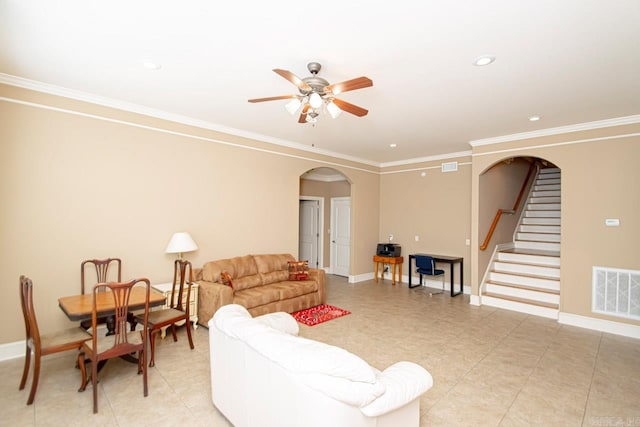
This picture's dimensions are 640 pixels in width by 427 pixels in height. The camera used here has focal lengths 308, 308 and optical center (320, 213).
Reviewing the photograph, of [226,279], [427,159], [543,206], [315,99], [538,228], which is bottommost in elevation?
[226,279]

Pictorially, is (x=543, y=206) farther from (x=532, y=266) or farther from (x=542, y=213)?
(x=532, y=266)

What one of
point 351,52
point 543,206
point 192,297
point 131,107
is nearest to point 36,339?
point 192,297

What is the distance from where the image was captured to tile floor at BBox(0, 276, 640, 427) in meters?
2.40

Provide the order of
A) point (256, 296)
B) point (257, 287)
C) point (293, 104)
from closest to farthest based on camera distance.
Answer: point (293, 104) → point (256, 296) → point (257, 287)

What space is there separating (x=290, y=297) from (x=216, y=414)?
8.23 ft

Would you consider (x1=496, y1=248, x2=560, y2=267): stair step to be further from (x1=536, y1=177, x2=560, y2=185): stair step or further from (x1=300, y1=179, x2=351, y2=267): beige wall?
(x1=300, y1=179, x2=351, y2=267): beige wall

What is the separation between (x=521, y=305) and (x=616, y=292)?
4.06 ft

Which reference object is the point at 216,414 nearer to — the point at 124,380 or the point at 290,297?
the point at 124,380

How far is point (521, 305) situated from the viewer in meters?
5.18

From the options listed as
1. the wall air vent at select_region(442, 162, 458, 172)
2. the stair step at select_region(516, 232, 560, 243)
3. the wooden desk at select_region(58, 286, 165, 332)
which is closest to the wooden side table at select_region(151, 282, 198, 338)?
the wooden desk at select_region(58, 286, 165, 332)

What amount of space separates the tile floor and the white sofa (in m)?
0.56

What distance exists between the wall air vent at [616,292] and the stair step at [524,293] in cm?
62

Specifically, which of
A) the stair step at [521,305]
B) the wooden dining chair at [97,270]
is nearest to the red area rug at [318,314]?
the wooden dining chair at [97,270]

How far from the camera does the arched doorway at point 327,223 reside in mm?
8258
